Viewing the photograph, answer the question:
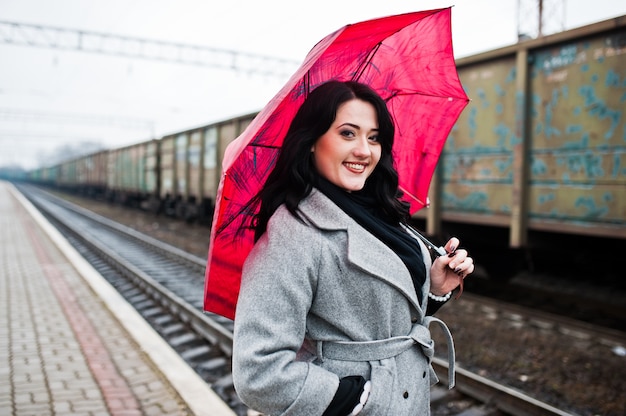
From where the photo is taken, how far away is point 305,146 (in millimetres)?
1502

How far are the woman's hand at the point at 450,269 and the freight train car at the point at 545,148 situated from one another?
4.04 meters

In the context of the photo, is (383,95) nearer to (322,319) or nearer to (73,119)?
(322,319)

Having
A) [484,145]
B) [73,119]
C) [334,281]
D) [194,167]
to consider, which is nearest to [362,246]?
[334,281]

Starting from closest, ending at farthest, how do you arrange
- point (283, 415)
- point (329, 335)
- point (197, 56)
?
1. point (283, 415)
2. point (329, 335)
3. point (197, 56)

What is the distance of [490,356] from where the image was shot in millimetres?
4902

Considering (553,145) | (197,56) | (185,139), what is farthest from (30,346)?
(197,56)

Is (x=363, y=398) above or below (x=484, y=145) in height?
below

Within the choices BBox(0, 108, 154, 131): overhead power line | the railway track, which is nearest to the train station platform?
the railway track

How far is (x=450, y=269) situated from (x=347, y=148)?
0.53m

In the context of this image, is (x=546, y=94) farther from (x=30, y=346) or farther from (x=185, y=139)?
(x=185, y=139)

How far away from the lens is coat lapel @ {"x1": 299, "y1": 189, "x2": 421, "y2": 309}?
1.40 meters

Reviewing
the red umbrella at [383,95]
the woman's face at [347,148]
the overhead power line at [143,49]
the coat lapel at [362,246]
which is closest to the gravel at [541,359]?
the red umbrella at [383,95]

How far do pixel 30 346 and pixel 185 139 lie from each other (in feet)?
42.3

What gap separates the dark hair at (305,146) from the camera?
1483 millimetres
